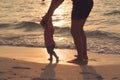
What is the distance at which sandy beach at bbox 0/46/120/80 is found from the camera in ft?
16.4

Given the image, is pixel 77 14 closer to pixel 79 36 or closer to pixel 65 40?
pixel 79 36

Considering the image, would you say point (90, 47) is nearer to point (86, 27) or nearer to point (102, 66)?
point (102, 66)

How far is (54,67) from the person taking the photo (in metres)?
5.66

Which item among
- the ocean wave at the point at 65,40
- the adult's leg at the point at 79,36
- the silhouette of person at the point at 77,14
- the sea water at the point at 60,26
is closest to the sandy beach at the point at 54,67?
the adult's leg at the point at 79,36

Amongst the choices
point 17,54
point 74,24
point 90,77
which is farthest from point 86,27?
point 90,77

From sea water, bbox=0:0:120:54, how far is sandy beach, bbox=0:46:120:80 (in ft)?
3.04

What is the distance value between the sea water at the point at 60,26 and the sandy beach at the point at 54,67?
0.93 meters

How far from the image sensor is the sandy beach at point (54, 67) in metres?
4.99

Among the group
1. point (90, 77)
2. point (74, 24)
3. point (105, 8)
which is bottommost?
point (105, 8)

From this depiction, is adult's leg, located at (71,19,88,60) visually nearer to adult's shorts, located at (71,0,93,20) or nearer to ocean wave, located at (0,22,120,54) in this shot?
adult's shorts, located at (71,0,93,20)

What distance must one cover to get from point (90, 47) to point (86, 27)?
381 cm

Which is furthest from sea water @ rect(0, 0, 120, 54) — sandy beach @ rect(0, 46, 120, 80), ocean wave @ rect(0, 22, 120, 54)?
sandy beach @ rect(0, 46, 120, 80)

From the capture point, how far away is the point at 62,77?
498 centimetres

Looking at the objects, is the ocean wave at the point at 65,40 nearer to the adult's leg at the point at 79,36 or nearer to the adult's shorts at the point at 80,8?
the adult's leg at the point at 79,36
